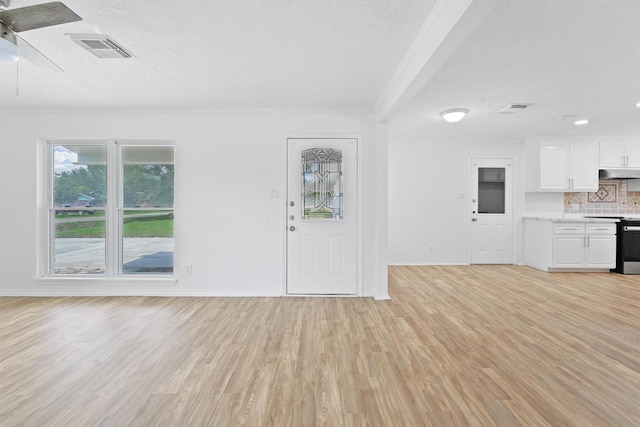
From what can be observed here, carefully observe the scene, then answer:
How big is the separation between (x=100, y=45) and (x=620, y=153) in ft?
27.3

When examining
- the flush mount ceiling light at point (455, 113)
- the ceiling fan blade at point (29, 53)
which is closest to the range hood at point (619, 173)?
the flush mount ceiling light at point (455, 113)

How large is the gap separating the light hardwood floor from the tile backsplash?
113 inches

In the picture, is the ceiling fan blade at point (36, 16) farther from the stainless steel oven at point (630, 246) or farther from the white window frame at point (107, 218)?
the stainless steel oven at point (630, 246)

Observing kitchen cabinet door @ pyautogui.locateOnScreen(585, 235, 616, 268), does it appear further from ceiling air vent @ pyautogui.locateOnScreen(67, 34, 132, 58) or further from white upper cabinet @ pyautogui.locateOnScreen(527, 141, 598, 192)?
ceiling air vent @ pyautogui.locateOnScreen(67, 34, 132, 58)

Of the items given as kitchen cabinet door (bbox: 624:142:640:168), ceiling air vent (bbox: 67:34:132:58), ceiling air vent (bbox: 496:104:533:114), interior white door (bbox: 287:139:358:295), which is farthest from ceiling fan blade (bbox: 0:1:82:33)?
kitchen cabinet door (bbox: 624:142:640:168)

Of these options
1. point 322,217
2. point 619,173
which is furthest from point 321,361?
point 619,173

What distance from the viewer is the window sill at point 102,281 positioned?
4.51 meters

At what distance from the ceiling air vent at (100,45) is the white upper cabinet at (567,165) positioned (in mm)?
6817

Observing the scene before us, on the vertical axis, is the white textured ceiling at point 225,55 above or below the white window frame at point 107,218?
above

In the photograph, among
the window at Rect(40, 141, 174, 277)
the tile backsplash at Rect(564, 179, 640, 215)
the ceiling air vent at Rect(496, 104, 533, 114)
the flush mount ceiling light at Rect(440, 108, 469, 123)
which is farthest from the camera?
the tile backsplash at Rect(564, 179, 640, 215)

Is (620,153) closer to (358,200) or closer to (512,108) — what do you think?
(512,108)

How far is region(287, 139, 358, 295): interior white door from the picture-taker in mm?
4496

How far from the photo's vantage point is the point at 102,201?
4.65 metres

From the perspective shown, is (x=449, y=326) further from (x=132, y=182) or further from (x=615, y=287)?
(x=132, y=182)
